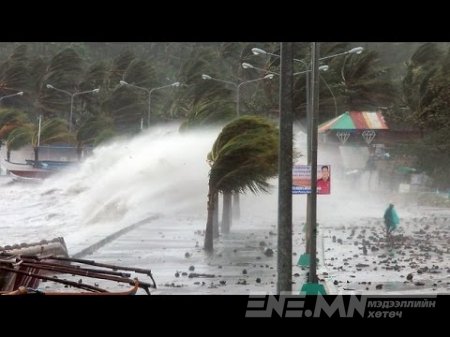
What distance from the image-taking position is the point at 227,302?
30.1 ft

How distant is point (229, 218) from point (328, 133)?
2.79 m

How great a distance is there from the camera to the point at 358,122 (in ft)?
44.4

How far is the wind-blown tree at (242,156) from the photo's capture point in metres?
11.9

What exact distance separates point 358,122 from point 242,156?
2.83 metres

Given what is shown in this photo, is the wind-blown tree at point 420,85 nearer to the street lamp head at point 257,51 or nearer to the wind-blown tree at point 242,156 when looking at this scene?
the street lamp head at point 257,51

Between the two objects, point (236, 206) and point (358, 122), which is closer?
point (236, 206)

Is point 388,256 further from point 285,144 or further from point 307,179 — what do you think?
point 285,144

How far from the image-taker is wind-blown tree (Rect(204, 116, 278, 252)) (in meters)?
11.9

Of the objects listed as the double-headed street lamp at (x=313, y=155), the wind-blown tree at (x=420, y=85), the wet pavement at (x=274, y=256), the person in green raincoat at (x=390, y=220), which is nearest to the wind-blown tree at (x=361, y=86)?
the wind-blown tree at (x=420, y=85)

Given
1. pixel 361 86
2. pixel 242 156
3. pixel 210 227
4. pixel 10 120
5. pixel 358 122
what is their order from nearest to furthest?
pixel 242 156
pixel 210 227
pixel 10 120
pixel 358 122
pixel 361 86

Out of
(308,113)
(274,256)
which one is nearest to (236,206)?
(274,256)

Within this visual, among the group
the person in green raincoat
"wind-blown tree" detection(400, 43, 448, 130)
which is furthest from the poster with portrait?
"wind-blown tree" detection(400, 43, 448, 130)

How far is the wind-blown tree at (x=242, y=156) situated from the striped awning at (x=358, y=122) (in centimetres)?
184
